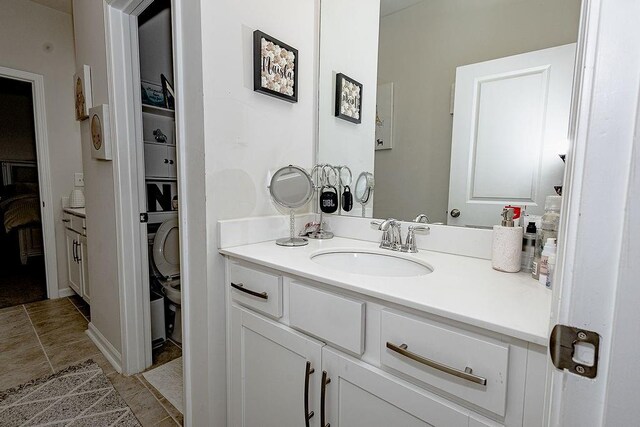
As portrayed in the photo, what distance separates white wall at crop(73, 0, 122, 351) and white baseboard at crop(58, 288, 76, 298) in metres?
1.11

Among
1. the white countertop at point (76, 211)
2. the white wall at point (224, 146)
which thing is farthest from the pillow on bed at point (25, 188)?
the white wall at point (224, 146)

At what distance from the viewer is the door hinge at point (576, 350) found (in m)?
0.33

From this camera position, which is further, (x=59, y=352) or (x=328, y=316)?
(x=59, y=352)

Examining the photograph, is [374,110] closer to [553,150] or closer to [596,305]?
[553,150]

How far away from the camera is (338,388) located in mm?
814

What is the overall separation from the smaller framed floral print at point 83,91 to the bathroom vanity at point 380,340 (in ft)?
4.62

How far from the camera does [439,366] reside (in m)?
0.61

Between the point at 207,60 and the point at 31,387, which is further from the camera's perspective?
the point at 31,387

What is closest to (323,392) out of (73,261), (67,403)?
(67,403)

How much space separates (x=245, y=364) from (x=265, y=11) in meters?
1.36

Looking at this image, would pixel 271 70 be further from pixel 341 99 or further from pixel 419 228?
pixel 419 228

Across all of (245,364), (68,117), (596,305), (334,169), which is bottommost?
(245,364)

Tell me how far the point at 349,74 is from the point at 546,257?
1.14 m

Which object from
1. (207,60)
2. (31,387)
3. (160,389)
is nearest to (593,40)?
(207,60)
